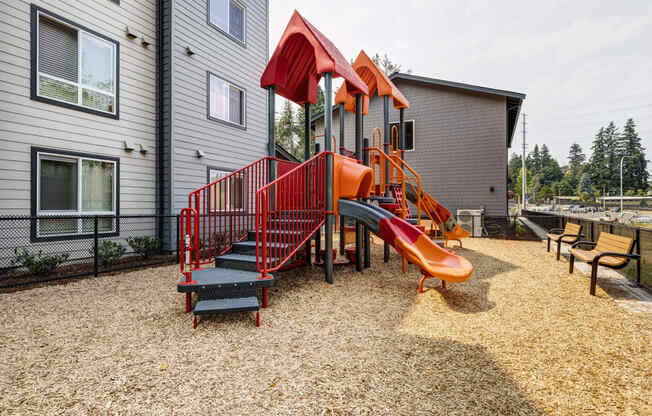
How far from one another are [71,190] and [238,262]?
4.62 meters

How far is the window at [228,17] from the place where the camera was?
28.4 ft

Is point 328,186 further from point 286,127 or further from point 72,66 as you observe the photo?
point 286,127

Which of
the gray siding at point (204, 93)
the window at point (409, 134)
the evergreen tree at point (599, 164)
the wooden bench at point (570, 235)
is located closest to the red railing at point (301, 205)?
the gray siding at point (204, 93)

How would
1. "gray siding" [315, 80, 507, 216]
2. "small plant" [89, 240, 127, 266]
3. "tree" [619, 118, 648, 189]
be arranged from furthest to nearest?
"tree" [619, 118, 648, 189], "gray siding" [315, 80, 507, 216], "small plant" [89, 240, 127, 266]

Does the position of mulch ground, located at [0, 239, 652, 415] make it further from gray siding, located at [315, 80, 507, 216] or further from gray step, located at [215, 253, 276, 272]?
gray siding, located at [315, 80, 507, 216]

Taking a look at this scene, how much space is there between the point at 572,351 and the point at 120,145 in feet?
28.5

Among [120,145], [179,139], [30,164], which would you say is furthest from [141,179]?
[30,164]

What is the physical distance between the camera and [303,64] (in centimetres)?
583

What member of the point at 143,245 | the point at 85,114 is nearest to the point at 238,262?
the point at 143,245

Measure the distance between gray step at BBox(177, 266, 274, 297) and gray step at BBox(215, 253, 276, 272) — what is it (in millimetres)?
87

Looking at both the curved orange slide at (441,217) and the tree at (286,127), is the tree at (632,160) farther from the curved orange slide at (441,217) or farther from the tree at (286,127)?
the curved orange slide at (441,217)

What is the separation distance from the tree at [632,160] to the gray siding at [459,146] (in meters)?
80.0

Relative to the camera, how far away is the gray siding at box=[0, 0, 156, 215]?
5.20m

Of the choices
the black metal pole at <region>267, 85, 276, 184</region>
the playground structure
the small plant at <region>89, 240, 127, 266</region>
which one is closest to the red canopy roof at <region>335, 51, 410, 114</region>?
the playground structure
